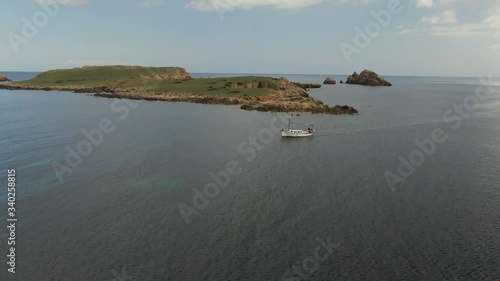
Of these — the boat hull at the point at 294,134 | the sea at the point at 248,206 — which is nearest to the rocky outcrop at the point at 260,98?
the boat hull at the point at 294,134

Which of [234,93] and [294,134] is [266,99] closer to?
[234,93]

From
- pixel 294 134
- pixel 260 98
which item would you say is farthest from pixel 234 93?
pixel 294 134

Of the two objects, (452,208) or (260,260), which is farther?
(452,208)

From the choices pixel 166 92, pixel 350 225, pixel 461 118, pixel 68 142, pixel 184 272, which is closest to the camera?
pixel 184 272

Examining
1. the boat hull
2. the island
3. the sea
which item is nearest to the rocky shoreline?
the island

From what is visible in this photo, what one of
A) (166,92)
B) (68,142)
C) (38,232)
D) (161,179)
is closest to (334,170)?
(161,179)

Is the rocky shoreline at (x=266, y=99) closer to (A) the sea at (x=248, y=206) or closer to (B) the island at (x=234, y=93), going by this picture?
(B) the island at (x=234, y=93)

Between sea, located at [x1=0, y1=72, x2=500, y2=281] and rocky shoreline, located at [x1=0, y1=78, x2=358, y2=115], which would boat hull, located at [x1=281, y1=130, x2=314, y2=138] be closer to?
sea, located at [x1=0, y1=72, x2=500, y2=281]

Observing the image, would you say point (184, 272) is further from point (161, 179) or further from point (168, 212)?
point (161, 179)
